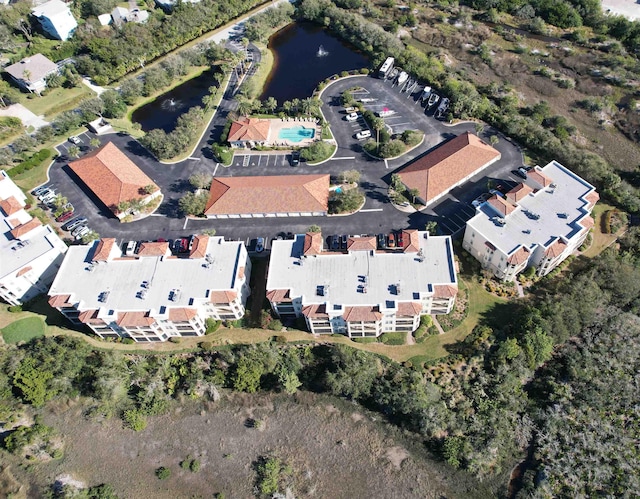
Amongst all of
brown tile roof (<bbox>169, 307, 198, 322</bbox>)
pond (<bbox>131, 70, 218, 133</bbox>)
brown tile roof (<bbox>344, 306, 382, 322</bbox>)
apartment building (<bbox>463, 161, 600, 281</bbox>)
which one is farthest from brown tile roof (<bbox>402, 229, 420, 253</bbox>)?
pond (<bbox>131, 70, 218, 133</bbox>)

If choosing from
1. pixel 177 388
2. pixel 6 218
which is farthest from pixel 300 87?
pixel 177 388

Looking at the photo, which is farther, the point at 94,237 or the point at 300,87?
the point at 300,87

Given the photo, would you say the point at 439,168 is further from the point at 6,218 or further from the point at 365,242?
the point at 6,218

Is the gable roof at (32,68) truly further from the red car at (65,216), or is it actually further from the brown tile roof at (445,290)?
the brown tile roof at (445,290)

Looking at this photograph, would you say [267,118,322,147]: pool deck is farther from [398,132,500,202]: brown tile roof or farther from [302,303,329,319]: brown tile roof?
[302,303,329,319]: brown tile roof

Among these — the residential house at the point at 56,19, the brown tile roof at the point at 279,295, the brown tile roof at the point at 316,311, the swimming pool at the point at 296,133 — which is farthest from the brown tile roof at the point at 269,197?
the residential house at the point at 56,19

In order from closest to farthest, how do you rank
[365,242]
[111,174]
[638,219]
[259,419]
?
[259,419] < [365,242] < [638,219] < [111,174]

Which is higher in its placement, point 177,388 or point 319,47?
point 319,47
